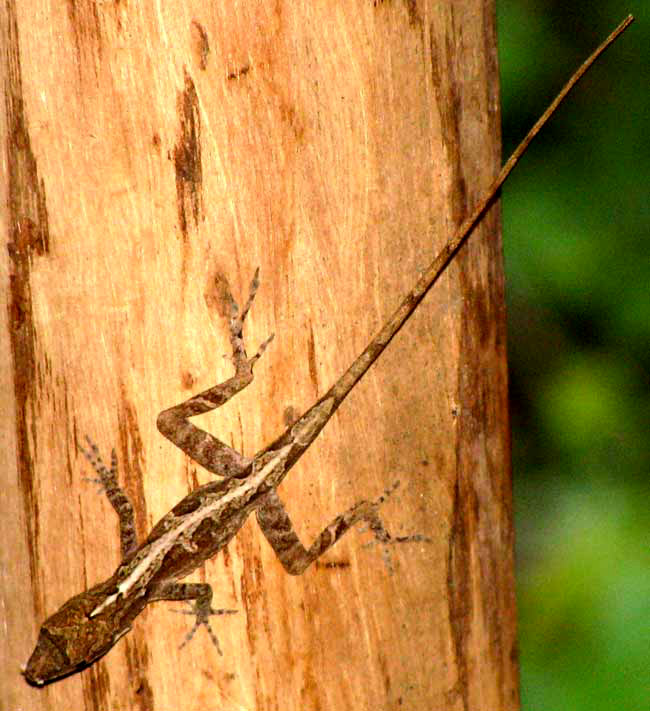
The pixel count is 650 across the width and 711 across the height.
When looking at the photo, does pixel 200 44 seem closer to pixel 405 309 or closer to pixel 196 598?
pixel 405 309

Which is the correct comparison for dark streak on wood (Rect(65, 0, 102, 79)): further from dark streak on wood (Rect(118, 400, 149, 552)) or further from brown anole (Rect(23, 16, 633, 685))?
dark streak on wood (Rect(118, 400, 149, 552))

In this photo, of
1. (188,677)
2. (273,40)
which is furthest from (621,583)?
(273,40)

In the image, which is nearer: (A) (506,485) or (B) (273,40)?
(B) (273,40)

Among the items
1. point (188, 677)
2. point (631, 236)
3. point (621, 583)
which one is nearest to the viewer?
point (188, 677)

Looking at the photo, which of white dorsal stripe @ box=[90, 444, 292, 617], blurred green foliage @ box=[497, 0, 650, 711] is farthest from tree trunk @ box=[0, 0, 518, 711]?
blurred green foliage @ box=[497, 0, 650, 711]

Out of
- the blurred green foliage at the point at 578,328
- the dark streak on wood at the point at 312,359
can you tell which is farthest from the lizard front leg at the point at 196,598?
the blurred green foliage at the point at 578,328

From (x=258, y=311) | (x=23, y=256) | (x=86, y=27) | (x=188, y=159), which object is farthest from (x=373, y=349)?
(x=86, y=27)

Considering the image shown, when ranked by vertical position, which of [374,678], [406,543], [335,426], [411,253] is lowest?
[374,678]

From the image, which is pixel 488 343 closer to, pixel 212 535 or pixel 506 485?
pixel 506 485

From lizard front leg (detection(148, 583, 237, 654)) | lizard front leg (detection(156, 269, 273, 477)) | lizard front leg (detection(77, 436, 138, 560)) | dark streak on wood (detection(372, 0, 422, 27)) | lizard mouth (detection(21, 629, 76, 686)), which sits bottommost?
lizard mouth (detection(21, 629, 76, 686))
